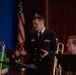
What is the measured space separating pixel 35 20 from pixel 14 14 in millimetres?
2615

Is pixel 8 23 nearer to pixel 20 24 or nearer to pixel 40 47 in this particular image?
pixel 20 24

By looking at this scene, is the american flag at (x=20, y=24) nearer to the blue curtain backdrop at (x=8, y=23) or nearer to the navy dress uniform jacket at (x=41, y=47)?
the blue curtain backdrop at (x=8, y=23)

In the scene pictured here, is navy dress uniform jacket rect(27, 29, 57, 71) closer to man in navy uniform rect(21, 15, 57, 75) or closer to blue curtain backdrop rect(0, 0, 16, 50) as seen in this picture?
man in navy uniform rect(21, 15, 57, 75)

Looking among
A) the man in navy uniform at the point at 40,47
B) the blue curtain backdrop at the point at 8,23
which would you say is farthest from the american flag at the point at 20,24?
the man in navy uniform at the point at 40,47

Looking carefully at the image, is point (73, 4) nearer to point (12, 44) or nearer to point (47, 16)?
point (47, 16)

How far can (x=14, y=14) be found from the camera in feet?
22.3

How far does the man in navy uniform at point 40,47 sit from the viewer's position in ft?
13.9

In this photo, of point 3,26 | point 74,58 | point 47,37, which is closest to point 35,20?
point 47,37

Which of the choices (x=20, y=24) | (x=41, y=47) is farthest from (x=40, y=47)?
(x=20, y=24)

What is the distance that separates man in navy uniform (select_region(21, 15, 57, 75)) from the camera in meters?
4.23

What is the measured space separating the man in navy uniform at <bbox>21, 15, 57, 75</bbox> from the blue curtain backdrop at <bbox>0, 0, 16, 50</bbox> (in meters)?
2.33

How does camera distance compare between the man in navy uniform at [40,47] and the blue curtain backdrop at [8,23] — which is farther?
the blue curtain backdrop at [8,23]

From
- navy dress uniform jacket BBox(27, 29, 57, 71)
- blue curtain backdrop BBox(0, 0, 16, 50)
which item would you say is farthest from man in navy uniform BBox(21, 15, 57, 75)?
blue curtain backdrop BBox(0, 0, 16, 50)

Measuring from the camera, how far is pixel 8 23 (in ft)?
21.9
